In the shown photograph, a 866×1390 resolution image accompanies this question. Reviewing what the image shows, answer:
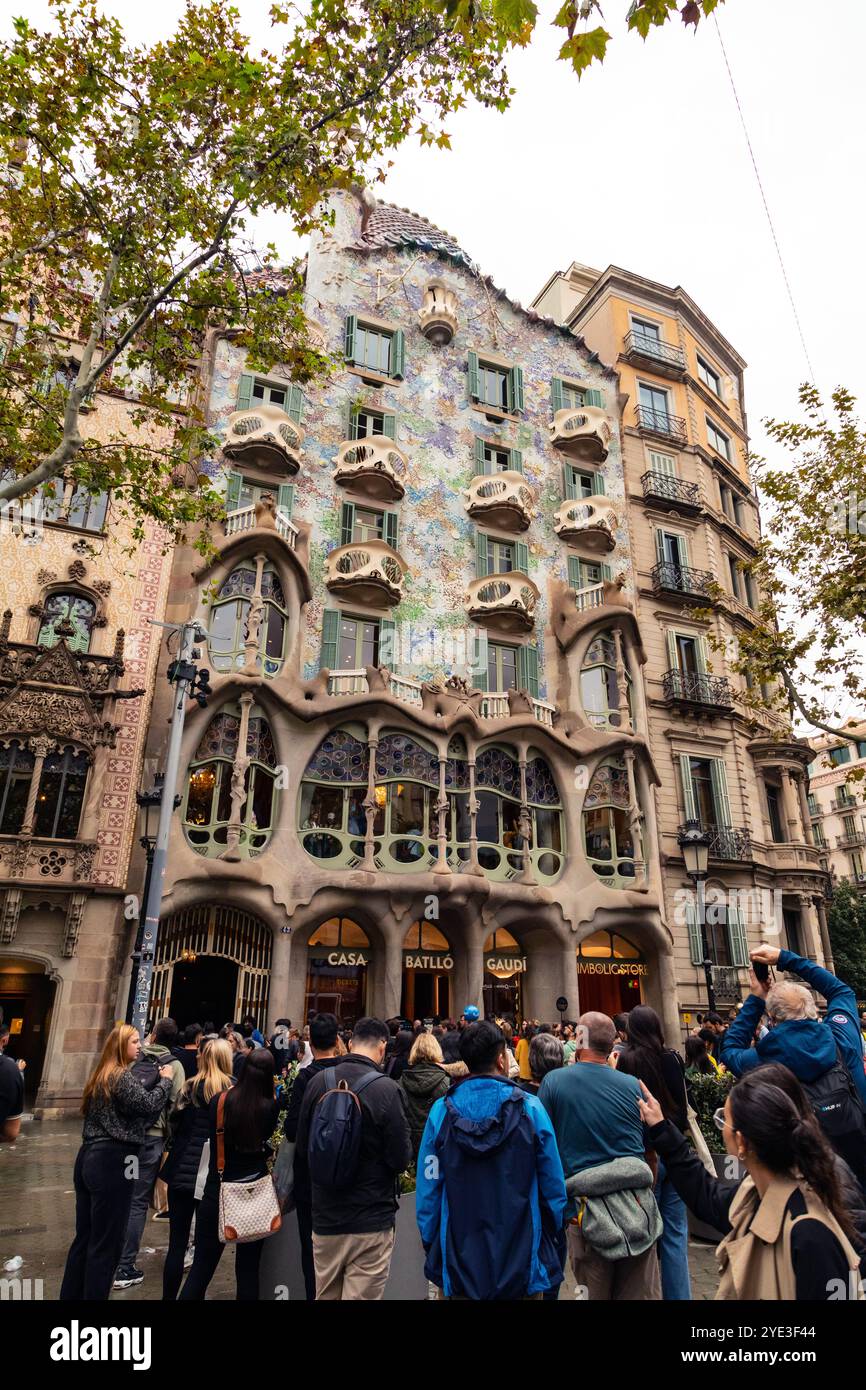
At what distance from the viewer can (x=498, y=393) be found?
1118 inches

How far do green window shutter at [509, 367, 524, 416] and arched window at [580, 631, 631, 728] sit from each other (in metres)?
9.18

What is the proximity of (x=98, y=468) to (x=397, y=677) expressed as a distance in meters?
10.1

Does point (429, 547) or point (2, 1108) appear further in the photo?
point (429, 547)

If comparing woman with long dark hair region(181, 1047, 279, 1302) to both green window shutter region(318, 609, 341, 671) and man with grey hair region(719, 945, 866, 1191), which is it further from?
green window shutter region(318, 609, 341, 671)

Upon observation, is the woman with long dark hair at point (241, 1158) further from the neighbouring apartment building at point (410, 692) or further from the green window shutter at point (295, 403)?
the green window shutter at point (295, 403)

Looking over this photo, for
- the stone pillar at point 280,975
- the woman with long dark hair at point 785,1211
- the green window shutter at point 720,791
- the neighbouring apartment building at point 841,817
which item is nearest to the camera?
the woman with long dark hair at point 785,1211

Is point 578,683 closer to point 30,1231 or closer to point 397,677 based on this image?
point 397,677

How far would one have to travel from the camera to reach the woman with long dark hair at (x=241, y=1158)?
16.8ft

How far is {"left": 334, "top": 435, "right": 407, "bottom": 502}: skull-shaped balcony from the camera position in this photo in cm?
2353

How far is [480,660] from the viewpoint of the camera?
942 inches

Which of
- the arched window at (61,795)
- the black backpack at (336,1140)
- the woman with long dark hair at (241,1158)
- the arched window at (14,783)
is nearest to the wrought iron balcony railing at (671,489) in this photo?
the arched window at (61,795)

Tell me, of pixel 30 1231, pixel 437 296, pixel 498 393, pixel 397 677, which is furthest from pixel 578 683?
pixel 30 1231

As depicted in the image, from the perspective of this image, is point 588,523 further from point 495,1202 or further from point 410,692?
point 495,1202

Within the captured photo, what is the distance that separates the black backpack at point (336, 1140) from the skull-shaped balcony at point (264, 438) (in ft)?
66.8
